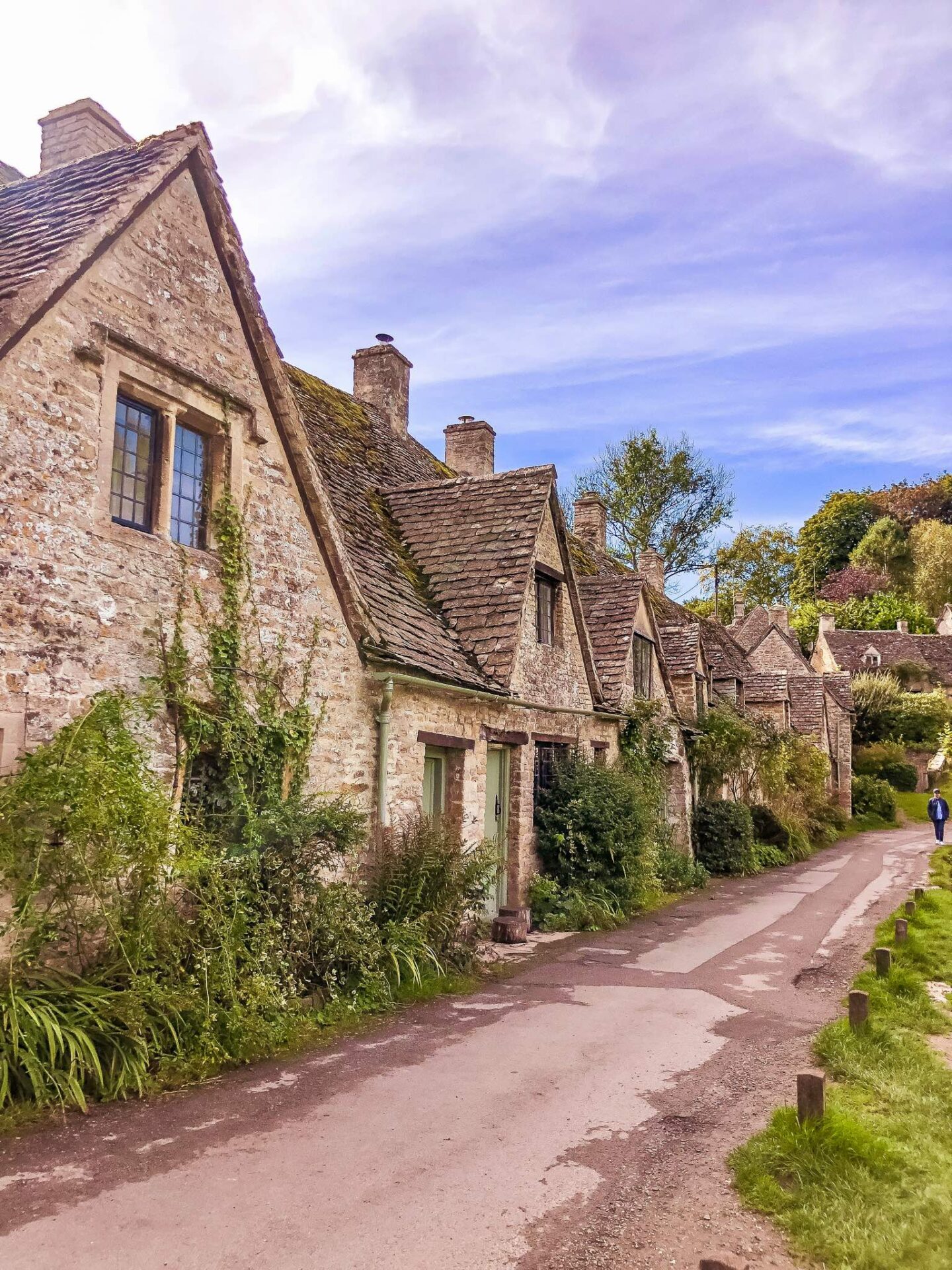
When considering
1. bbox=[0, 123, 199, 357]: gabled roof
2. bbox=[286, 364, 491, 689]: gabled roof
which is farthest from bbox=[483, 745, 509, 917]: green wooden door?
bbox=[0, 123, 199, 357]: gabled roof

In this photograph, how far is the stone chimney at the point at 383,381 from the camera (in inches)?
784

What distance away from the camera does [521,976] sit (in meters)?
10.4

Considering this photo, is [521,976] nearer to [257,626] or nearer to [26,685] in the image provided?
[257,626]

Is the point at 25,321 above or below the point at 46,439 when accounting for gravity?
above

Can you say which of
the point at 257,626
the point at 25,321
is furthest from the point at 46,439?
the point at 257,626

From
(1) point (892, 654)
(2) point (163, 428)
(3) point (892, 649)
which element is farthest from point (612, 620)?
(3) point (892, 649)

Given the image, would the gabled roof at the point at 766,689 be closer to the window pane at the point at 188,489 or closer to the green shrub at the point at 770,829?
the green shrub at the point at 770,829

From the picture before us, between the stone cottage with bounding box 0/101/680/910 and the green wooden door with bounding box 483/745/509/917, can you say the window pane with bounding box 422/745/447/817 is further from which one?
the green wooden door with bounding box 483/745/509/917

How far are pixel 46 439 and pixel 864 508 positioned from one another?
7233 centimetres

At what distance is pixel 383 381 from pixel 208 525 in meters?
12.0

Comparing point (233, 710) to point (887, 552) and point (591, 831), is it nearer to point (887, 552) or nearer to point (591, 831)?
point (591, 831)

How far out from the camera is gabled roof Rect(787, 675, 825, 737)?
39.1 meters

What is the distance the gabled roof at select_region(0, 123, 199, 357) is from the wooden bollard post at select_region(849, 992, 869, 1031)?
7995 mm

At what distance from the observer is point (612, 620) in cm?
1875
